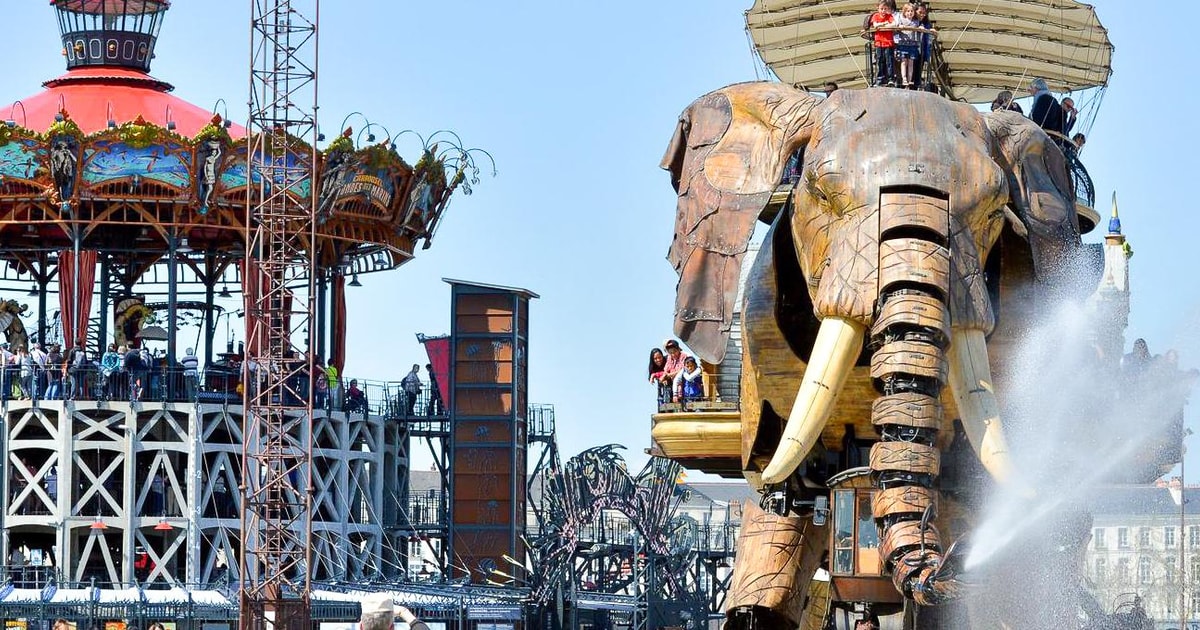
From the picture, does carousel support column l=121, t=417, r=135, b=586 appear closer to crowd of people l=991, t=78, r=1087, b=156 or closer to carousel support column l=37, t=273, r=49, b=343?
carousel support column l=37, t=273, r=49, b=343

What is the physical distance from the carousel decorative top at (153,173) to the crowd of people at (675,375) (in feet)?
67.0

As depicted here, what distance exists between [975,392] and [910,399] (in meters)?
1.23

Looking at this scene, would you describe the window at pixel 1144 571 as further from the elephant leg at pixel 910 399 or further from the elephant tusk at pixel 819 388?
the elephant leg at pixel 910 399

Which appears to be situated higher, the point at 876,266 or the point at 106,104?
the point at 106,104

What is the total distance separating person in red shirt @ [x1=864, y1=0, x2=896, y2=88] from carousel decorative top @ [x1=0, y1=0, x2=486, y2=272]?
30088mm

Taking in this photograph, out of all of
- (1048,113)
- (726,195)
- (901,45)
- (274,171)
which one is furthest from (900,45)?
(274,171)

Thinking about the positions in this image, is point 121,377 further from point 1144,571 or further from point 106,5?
point 1144,571

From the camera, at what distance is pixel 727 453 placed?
30.8 metres

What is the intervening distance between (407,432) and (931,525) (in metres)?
48.1

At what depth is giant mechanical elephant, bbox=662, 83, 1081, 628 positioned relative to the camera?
2183cm

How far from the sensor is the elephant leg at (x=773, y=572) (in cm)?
2561

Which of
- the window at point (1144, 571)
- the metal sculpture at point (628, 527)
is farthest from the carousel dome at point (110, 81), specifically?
the window at point (1144, 571)

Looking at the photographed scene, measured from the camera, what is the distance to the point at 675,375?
116 ft

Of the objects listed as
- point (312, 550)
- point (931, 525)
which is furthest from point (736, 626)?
point (312, 550)
